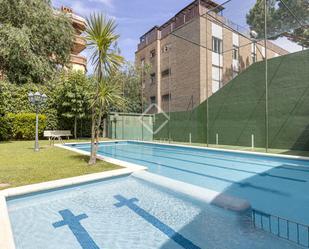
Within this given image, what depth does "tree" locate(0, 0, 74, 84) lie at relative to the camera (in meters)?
14.0

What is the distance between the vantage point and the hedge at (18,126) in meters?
12.8

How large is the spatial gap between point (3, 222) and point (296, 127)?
10.0 m

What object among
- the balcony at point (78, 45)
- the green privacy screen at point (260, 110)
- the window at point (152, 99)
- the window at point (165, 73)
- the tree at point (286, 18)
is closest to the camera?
the green privacy screen at point (260, 110)

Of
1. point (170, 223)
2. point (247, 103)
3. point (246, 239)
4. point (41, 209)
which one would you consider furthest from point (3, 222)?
point (247, 103)

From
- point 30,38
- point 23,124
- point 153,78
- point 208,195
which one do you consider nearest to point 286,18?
point 208,195

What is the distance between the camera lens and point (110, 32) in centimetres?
589

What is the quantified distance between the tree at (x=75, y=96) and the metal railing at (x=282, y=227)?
12.5 metres

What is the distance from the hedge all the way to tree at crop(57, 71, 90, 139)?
1532 millimetres

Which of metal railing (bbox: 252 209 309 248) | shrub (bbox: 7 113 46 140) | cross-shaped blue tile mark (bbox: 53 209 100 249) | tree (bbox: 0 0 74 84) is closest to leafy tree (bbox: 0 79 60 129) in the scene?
shrub (bbox: 7 113 46 140)

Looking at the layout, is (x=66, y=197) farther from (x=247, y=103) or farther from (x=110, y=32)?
(x=247, y=103)

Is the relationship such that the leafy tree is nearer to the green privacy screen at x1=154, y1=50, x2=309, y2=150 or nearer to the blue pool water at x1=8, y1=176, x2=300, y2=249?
the green privacy screen at x1=154, y1=50, x2=309, y2=150

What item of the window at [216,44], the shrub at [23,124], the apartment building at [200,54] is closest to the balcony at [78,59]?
the apartment building at [200,54]

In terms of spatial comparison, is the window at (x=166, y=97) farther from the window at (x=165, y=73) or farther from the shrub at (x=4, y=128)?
the shrub at (x=4, y=128)

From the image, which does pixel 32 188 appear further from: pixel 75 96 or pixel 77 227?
pixel 75 96
